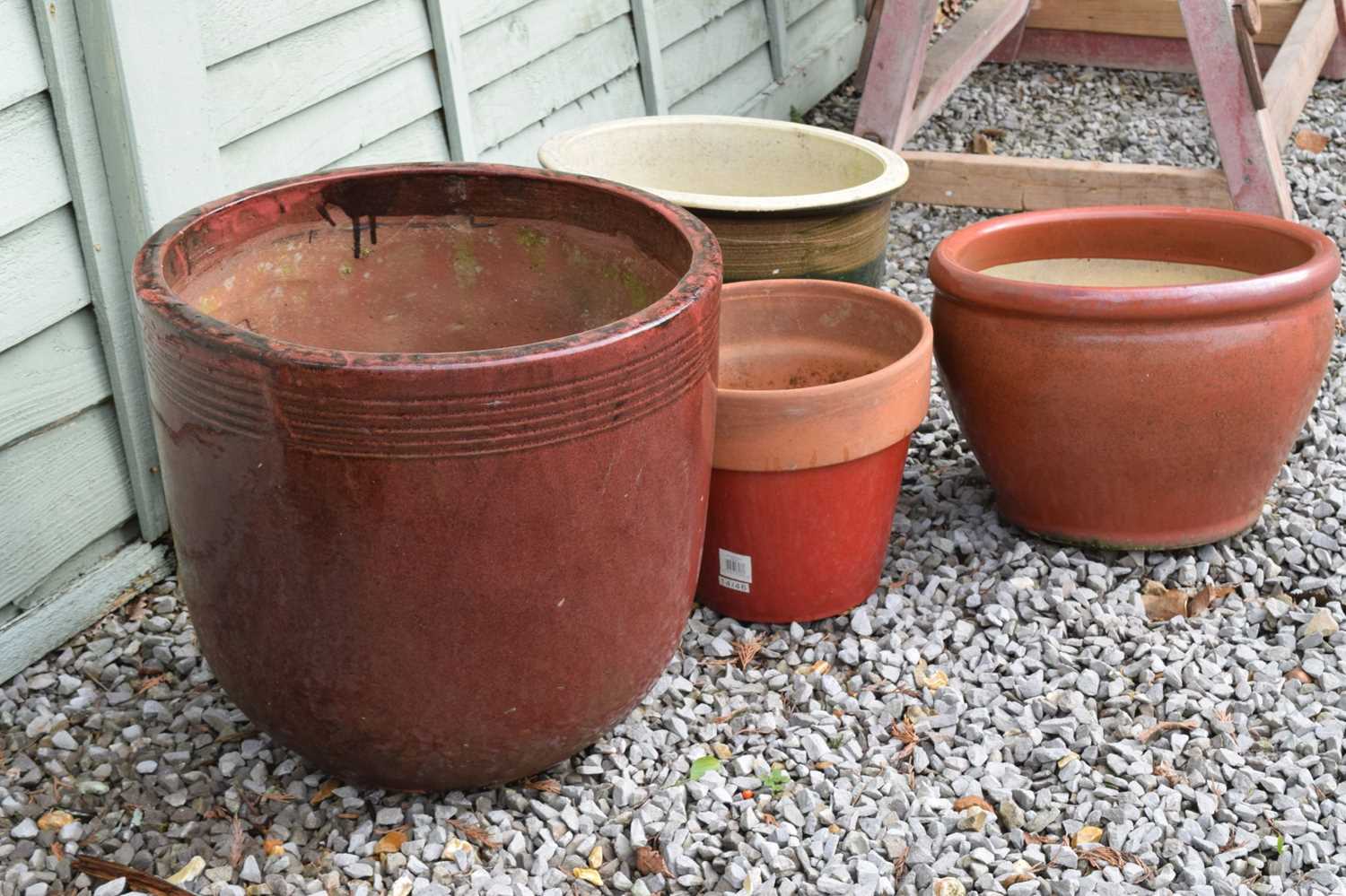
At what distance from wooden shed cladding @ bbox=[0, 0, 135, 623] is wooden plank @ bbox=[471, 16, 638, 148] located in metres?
1.09

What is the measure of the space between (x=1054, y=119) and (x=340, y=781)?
12.0ft

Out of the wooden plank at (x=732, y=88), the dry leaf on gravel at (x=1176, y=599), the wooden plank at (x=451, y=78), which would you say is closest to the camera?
the dry leaf on gravel at (x=1176, y=599)

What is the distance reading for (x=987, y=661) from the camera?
2.06m

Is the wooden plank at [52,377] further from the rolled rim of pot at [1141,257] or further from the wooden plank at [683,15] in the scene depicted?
the wooden plank at [683,15]

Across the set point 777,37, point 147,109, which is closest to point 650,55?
point 777,37

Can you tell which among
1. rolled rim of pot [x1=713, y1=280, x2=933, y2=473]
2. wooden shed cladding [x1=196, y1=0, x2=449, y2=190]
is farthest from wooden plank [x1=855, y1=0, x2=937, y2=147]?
rolled rim of pot [x1=713, y1=280, x2=933, y2=473]

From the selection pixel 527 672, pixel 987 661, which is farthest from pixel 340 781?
pixel 987 661

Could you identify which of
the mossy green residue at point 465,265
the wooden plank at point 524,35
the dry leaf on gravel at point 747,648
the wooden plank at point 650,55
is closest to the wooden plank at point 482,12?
the wooden plank at point 524,35

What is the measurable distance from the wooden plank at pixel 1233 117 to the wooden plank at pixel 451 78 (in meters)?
1.67

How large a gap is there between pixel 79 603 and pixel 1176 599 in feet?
5.55

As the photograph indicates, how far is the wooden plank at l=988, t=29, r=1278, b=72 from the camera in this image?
5.11m

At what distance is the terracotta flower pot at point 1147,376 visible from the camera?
2055 mm

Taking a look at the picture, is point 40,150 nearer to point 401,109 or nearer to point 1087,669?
point 401,109

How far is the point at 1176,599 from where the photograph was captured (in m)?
2.19
